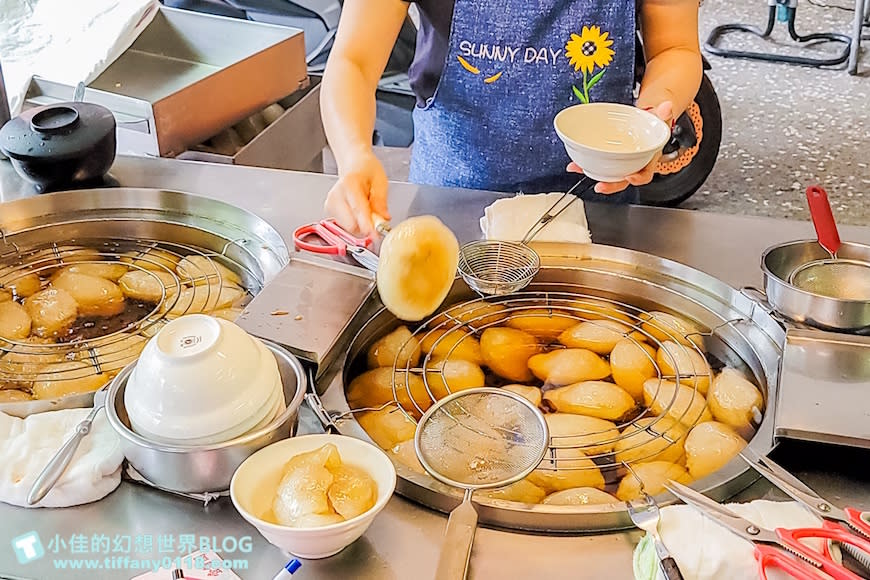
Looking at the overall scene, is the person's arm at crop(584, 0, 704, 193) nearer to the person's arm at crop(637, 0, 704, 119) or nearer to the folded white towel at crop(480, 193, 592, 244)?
the person's arm at crop(637, 0, 704, 119)

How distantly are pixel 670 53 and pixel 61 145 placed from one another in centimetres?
101

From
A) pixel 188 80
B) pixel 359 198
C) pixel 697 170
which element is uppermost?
pixel 359 198

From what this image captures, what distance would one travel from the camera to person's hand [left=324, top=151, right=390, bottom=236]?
3.85ft

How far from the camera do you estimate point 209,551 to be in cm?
85

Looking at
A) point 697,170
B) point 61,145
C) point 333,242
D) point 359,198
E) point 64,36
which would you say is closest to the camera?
point 359,198

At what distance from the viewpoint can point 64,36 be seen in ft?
7.37

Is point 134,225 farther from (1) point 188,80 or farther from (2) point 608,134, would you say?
(1) point 188,80

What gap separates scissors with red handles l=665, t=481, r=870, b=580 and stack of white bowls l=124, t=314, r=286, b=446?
17.5 inches

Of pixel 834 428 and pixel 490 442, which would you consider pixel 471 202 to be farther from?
pixel 834 428

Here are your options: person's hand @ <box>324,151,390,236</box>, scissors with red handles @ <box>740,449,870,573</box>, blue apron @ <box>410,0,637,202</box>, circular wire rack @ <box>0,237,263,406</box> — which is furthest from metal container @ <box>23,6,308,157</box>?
scissors with red handles @ <box>740,449,870,573</box>

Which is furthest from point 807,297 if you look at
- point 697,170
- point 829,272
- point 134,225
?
point 697,170

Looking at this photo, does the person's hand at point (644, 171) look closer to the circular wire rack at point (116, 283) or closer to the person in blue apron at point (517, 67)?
the person in blue apron at point (517, 67)

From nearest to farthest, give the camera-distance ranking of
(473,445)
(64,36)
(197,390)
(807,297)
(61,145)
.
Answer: (197,390) < (473,445) < (807,297) < (61,145) < (64,36)

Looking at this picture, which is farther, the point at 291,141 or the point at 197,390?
the point at 291,141
